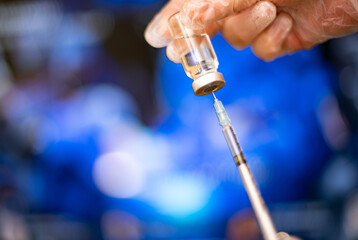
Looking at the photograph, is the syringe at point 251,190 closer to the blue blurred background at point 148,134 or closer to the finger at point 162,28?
the finger at point 162,28

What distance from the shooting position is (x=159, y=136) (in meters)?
2.04

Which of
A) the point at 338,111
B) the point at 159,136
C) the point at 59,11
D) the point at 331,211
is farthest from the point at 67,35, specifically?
the point at 331,211

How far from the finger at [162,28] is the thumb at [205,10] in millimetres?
117

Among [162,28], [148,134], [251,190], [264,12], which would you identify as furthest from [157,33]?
[148,134]

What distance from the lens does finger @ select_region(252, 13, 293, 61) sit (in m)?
0.97

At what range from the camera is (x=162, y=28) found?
0.92m

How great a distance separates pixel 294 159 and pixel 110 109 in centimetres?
111

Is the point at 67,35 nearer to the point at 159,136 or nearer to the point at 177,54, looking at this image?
the point at 159,136

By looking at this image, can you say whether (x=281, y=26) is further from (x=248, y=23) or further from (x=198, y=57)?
(x=198, y=57)

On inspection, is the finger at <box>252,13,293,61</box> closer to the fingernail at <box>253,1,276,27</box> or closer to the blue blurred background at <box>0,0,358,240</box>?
the fingernail at <box>253,1,276,27</box>

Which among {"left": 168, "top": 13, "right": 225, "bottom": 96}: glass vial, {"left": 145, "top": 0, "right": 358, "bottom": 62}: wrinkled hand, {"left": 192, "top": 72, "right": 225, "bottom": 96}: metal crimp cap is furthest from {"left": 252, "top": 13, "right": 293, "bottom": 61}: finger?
{"left": 192, "top": 72, "right": 225, "bottom": 96}: metal crimp cap

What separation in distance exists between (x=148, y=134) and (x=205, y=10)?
4.34 feet

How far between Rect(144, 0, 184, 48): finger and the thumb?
0.39 feet

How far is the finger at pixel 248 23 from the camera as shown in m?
0.86
